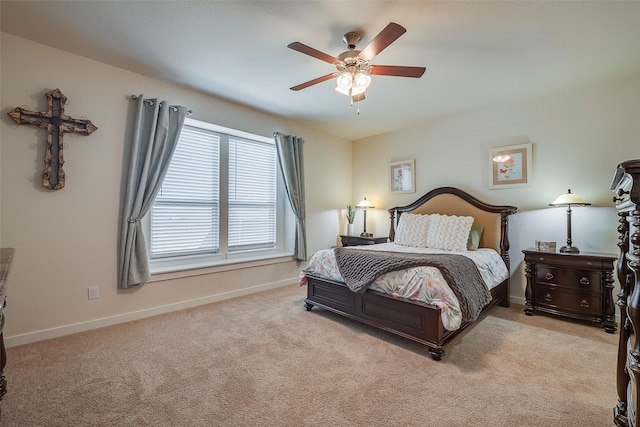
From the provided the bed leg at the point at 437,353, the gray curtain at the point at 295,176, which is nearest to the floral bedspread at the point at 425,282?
the bed leg at the point at 437,353

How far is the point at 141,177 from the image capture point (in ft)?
9.77

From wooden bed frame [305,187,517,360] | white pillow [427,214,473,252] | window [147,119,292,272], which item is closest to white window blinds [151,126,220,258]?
window [147,119,292,272]

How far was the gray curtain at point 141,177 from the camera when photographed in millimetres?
2902

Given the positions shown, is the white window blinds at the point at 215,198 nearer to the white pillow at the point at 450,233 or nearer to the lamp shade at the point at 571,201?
the white pillow at the point at 450,233

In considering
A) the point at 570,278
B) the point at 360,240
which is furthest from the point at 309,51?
the point at 570,278

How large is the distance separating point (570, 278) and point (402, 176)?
99.6 inches

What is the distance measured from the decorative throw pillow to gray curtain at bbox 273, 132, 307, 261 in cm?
231

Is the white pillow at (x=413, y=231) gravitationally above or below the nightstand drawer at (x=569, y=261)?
above

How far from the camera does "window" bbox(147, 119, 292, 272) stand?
3.45 metres

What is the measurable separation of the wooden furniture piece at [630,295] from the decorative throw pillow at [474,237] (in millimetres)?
2207

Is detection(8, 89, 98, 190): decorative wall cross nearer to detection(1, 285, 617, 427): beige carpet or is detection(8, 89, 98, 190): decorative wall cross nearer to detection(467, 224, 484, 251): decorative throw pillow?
detection(1, 285, 617, 427): beige carpet

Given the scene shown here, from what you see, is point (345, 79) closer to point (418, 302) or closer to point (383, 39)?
point (383, 39)

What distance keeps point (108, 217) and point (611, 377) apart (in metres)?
4.33

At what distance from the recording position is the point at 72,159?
266cm
